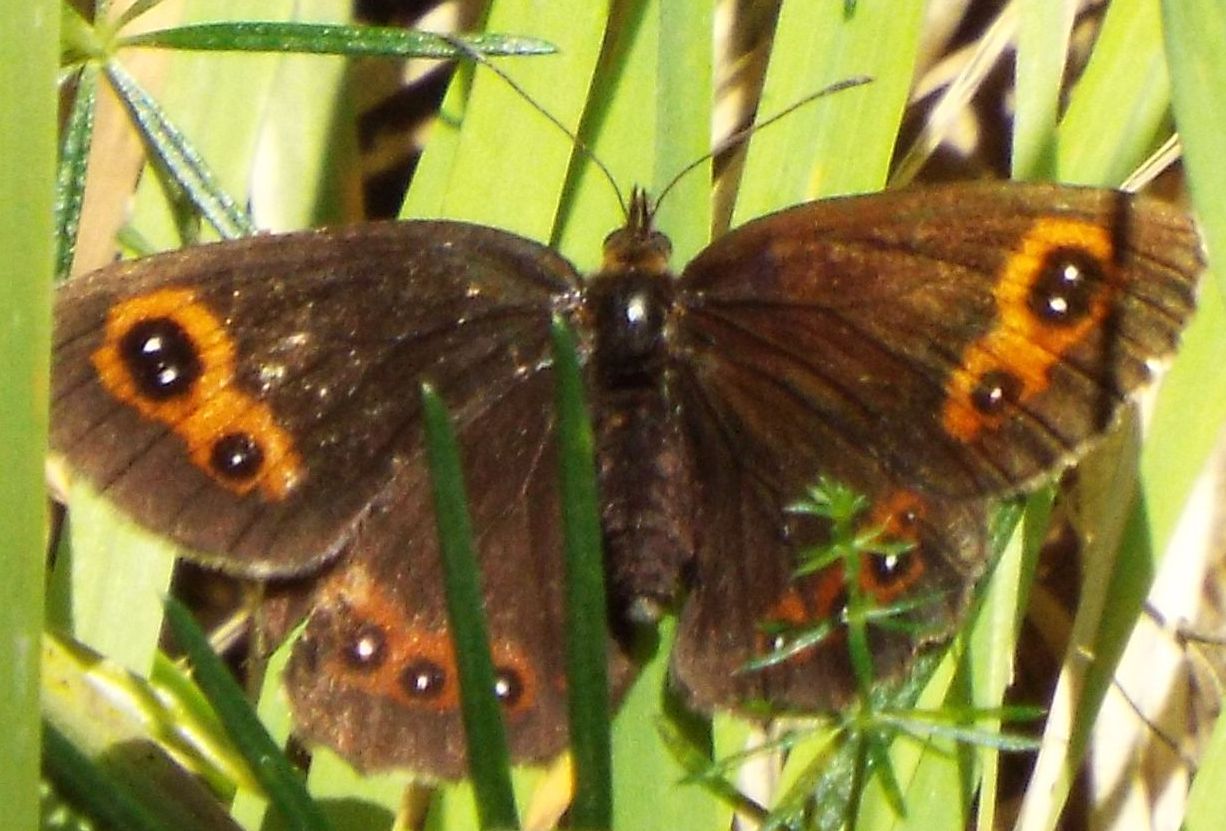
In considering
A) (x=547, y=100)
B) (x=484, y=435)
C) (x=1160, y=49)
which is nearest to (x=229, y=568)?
(x=484, y=435)

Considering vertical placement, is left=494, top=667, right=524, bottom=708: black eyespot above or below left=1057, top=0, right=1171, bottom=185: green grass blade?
below

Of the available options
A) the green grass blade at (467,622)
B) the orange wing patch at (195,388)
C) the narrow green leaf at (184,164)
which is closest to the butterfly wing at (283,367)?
the orange wing patch at (195,388)

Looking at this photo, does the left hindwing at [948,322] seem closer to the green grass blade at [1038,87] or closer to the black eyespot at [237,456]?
the green grass blade at [1038,87]

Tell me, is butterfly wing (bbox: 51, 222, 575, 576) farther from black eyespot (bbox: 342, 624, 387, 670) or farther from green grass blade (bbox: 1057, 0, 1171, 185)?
green grass blade (bbox: 1057, 0, 1171, 185)

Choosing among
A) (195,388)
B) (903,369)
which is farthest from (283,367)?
(903,369)

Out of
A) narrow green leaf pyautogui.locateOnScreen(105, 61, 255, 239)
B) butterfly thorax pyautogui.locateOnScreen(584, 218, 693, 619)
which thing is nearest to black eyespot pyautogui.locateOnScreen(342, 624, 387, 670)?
butterfly thorax pyautogui.locateOnScreen(584, 218, 693, 619)
